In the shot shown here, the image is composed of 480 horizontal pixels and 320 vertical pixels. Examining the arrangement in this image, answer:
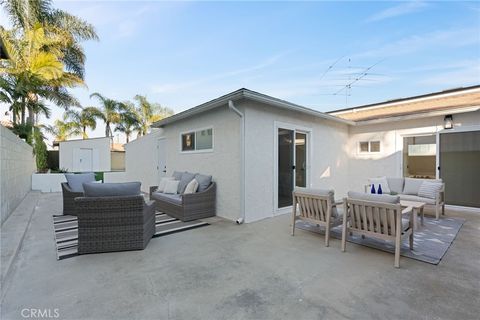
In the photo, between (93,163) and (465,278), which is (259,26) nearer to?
(465,278)

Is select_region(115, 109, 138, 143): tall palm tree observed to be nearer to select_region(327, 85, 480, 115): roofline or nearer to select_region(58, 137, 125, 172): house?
select_region(58, 137, 125, 172): house

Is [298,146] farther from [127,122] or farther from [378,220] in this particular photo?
[127,122]

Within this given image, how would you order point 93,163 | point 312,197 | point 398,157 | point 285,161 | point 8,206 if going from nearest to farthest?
point 312,197, point 8,206, point 285,161, point 398,157, point 93,163

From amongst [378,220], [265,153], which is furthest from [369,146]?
[378,220]

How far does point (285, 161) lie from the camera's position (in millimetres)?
6055

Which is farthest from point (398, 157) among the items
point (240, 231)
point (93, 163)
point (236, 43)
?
point (93, 163)

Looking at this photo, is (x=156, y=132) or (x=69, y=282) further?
(x=156, y=132)

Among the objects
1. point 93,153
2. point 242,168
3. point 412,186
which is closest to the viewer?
point 242,168

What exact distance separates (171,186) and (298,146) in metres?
3.62

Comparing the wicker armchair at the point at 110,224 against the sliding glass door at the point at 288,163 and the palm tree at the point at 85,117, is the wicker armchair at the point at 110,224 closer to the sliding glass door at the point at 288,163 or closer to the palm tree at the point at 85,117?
the sliding glass door at the point at 288,163

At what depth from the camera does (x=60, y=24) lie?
40.5ft

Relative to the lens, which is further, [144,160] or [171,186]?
[144,160]

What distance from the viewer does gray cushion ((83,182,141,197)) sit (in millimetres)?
3479

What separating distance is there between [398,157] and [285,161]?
3890 millimetres
